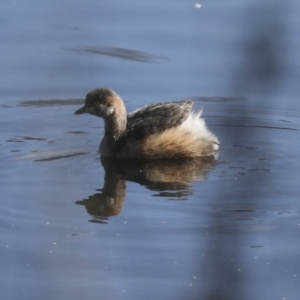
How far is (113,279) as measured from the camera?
217 inches

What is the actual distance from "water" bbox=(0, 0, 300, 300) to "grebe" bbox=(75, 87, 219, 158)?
5.2 inches

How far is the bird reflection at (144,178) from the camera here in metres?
6.84

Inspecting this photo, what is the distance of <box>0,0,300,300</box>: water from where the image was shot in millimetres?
3344

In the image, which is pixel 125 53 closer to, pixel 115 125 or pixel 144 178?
pixel 115 125

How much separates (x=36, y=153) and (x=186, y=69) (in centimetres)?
267

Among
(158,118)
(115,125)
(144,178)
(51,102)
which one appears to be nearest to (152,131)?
(158,118)

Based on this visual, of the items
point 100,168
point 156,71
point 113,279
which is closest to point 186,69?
point 156,71

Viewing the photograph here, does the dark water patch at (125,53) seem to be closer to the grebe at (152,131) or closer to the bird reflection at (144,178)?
the grebe at (152,131)

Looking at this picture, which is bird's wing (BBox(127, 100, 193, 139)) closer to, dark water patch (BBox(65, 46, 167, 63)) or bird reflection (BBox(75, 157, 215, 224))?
bird reflection (BBox(75, 157, 215, 224))

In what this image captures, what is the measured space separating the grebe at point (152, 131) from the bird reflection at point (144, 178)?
0.08 metres

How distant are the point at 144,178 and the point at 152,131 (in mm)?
623

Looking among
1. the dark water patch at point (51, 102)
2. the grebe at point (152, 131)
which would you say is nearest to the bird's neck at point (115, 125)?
the grebe at point (152, 131)

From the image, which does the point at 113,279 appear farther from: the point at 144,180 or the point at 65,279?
the point at 144,180

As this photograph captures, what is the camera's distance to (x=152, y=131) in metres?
8.03
